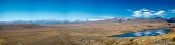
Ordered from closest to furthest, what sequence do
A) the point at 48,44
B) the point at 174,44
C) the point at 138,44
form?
the point at 174,44, the point at 138,44, the point at 48,44

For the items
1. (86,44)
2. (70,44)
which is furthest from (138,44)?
(70,44)

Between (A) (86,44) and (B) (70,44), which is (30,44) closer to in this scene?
(B) (70,44)

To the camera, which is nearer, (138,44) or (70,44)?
(138,44)

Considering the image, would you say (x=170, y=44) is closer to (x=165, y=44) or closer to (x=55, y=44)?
(x=165, y=44)

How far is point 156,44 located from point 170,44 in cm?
517

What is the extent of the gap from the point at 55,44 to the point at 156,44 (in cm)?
3903

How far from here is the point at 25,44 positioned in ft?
331

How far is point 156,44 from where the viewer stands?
73750 mm

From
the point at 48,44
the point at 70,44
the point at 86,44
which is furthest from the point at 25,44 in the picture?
the point at 86,44

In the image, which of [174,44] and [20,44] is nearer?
Answer: [174,44]

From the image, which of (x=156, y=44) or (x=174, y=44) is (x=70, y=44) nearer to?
(x=156, y=44)

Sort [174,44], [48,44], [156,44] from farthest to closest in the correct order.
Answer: [48,44] < [156,44] < [174,44]

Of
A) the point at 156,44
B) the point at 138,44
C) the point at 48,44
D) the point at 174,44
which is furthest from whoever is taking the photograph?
the point at 48,44

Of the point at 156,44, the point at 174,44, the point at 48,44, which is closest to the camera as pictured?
the point at 174,44
